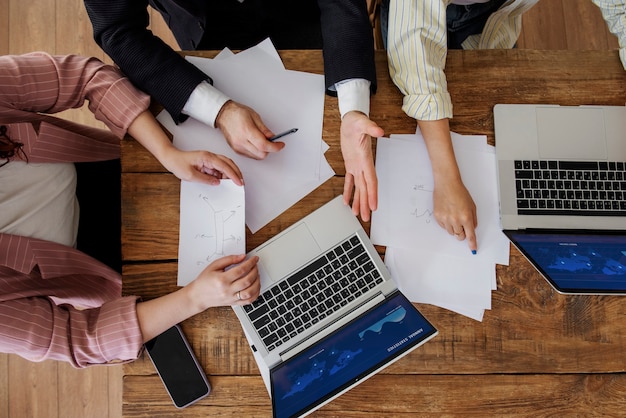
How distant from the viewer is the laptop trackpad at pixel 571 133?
3.22 ft

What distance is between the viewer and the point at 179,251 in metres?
0.95

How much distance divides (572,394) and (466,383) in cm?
21

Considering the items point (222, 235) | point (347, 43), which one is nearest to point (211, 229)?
point (222, 235)

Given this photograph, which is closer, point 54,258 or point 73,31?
point 54,258

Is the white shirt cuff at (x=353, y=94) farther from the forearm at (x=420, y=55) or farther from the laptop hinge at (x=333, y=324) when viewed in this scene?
the laptop hinge at (x=333, y=324)

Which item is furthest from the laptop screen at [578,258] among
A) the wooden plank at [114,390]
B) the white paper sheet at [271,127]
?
the wooden plank at [114,390]

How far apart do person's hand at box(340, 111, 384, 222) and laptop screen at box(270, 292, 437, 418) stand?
203mm

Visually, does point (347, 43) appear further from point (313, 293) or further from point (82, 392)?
point (82, 392)

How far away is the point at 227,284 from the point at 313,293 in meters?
0.17

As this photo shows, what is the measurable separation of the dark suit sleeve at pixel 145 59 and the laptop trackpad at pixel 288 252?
1.08ft

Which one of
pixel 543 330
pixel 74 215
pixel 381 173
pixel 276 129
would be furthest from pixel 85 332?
pixel 543 330

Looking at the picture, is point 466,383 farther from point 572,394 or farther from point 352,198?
point 352,198

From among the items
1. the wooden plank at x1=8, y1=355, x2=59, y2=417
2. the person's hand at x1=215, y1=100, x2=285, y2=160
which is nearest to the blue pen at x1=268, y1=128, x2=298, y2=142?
the person's hand at x1=215, y1=100, x2=285, y2=160

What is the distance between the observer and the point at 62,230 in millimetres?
1039
